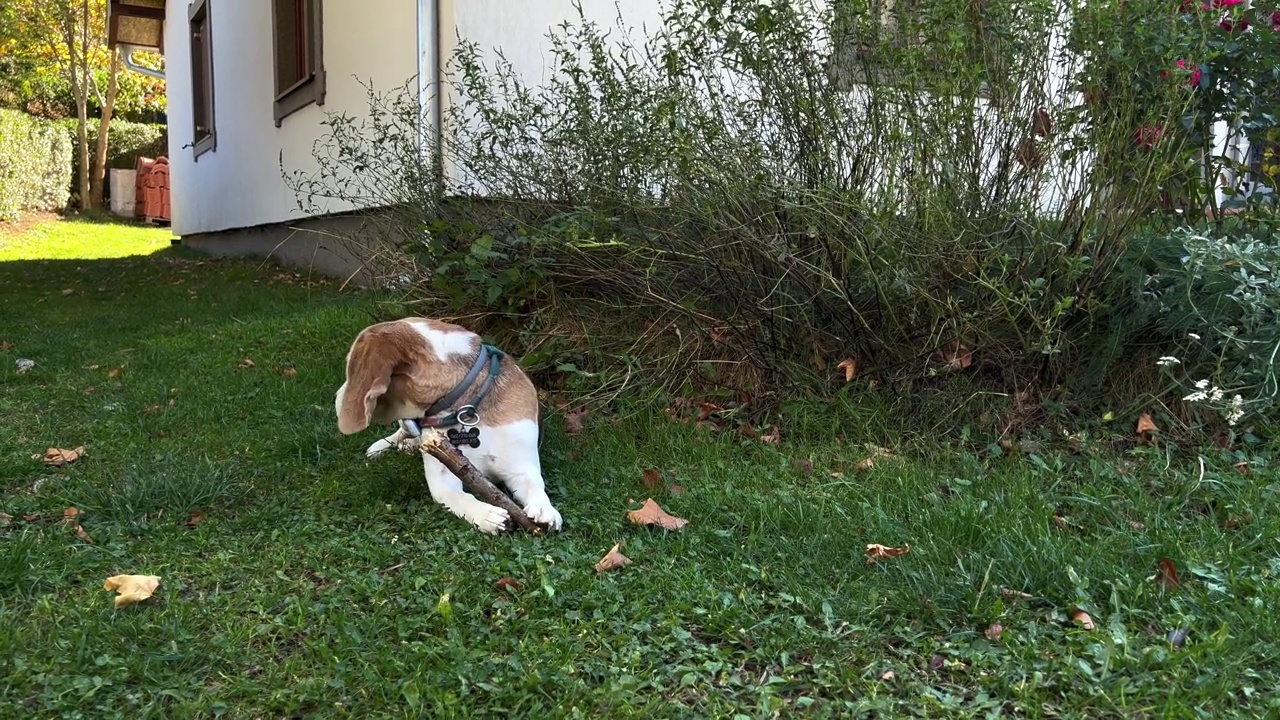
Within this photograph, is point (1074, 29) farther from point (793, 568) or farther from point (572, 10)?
point (572, 10)

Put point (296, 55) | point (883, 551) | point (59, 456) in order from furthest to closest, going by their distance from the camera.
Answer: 1. point (296, 55)
2. point (59, 456)
3. point (883, 551)

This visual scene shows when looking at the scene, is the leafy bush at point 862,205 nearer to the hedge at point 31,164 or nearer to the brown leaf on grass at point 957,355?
the brown leaf on grass at point 957,355

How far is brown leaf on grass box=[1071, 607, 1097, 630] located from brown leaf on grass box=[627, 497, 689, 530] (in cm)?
112

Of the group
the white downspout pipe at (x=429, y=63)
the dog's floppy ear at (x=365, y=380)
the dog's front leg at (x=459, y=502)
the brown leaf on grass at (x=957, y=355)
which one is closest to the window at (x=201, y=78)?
the white downspout pipe at (x=429, y=63)

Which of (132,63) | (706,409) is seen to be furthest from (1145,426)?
(132,63)

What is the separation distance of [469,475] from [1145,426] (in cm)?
261

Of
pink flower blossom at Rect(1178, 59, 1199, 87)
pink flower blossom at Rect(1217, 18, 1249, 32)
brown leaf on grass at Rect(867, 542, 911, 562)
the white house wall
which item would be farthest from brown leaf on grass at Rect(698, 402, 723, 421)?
the white house wall

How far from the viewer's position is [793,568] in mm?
2393

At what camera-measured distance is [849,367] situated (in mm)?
3717

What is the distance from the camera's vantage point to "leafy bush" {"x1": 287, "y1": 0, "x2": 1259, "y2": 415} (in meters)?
3.45

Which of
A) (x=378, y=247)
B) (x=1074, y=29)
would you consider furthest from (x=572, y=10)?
(x=1074, y=29)

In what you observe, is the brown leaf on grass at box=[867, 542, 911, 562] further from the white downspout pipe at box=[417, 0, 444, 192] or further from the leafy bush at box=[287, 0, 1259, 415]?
the white downspout pipe at box=[417, 0, 444, 192]

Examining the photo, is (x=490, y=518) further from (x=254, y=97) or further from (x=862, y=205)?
(x=254, y=97)

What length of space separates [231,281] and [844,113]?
746 centimetres
